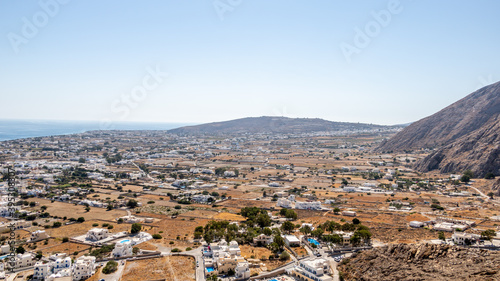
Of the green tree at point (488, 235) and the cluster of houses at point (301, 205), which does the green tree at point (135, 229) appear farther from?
the green tree at point (488, 235)

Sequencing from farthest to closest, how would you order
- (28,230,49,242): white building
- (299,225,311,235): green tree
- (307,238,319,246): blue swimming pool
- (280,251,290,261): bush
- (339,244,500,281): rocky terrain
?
(28,230,49,242): white building → (299,225,311,235): green tree → (307,238,319,246): blue swimming pool → (280,251,290,261): bush → (339,244,500,281): rocky terrain

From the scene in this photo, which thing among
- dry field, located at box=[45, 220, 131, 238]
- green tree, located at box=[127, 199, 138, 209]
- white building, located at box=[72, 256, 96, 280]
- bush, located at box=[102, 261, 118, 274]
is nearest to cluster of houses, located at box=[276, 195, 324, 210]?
green tree, located at box=[127, 199, 138, 209]

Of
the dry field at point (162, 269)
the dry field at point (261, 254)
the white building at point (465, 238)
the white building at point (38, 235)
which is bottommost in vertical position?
the white building at point (38, 235)

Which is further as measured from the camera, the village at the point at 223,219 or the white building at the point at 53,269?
the village at the point at 223,219

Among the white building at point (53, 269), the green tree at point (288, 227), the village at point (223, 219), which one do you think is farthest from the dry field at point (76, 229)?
the green tree at point (288, 227)

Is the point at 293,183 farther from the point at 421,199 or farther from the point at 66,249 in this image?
the point at 66,249

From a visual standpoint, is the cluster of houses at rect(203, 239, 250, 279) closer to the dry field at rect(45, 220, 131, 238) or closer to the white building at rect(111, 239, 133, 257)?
the white building at rect(111, 239, 133, 257)

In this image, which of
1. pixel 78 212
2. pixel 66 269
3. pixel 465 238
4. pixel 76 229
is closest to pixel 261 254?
pixel 66 269

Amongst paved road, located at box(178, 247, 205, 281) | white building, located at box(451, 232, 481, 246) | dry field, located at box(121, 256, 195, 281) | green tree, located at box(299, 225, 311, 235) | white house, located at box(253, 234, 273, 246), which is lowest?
dry field, located at box(121, 256, 195, 281)
